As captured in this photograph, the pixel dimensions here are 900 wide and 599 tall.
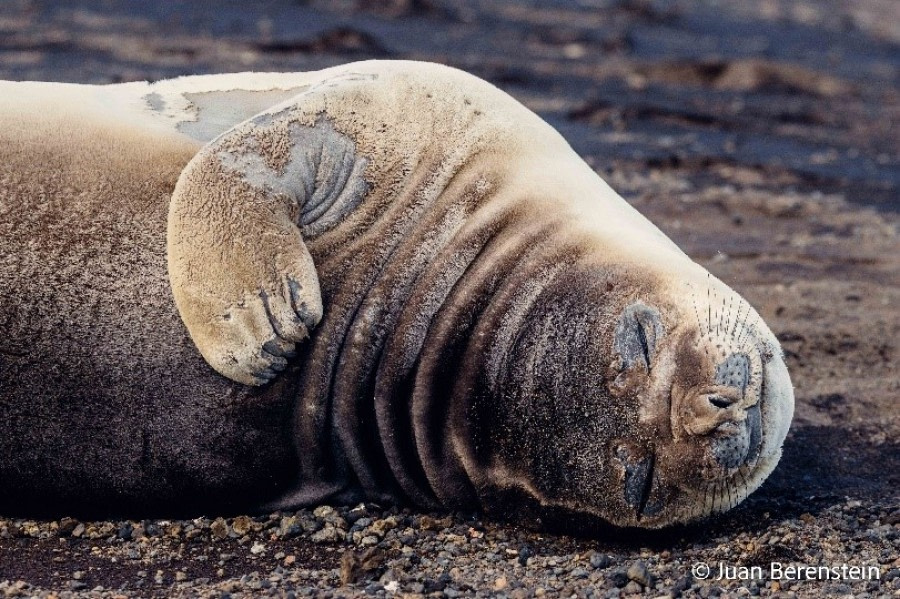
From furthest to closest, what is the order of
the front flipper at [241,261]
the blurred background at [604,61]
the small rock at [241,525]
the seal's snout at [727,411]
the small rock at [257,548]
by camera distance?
the blurred background at [604,61], the small rock at [241,525], the small rock at [257,548], the front flipper at [241,261], the seal's snout at [727,411]

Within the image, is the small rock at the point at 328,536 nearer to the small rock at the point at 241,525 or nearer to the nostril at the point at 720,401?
the small rock at the point at 241,525

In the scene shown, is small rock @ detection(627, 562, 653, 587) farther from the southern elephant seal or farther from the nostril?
the nostril

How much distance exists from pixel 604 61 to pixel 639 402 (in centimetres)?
821

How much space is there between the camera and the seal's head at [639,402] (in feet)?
11.1

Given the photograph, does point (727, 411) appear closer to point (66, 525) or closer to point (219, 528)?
point (219, 528)

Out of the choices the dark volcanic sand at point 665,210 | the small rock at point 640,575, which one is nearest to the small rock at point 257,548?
the dark volcanic sand at point 665,210

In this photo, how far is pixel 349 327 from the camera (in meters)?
3.69

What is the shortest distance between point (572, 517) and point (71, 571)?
4.44 feet

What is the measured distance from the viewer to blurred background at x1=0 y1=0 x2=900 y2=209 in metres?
8.77

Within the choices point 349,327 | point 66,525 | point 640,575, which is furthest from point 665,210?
point 66,525

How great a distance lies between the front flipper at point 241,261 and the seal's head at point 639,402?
0.62 metres

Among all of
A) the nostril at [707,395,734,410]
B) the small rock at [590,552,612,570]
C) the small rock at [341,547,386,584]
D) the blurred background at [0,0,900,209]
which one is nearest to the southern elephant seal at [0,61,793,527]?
the nostril at [707,395,734,410]

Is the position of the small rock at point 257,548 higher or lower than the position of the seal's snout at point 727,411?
lower

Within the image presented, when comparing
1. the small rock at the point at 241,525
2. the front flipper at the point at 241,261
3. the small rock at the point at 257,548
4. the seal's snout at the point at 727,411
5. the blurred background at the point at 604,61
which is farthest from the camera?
the blurred background at the point at 604,61
